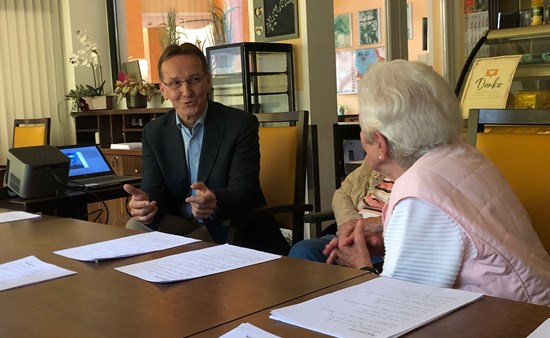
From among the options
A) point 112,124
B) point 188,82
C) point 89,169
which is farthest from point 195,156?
point 112,124

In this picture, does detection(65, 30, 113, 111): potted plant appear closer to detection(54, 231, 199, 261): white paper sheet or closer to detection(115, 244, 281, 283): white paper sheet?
detection(54, 231, 199, 261): white paper sheet

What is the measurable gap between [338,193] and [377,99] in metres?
1.14

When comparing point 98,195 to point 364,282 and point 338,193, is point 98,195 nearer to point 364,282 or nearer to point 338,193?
point 338,193

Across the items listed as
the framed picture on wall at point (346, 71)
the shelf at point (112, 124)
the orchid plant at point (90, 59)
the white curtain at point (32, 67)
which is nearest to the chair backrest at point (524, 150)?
the shelf at point (112, 124)

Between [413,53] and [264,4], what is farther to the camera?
[413,53]

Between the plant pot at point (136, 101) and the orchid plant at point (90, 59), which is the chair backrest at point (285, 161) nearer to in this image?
the plant pot at point (136, 101)

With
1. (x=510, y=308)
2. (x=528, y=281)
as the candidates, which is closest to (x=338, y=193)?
(x=528, y=281)

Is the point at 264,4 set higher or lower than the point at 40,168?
higher

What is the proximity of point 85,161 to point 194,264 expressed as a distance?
Result: 164 centimetres

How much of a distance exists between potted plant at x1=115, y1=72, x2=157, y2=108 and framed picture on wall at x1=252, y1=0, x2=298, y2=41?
1.27m

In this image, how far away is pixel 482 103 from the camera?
2844 millimetres

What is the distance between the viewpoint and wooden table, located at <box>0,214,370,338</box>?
981mm

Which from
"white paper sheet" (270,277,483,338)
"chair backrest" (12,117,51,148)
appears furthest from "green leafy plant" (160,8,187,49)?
"white paper sheet" (270,277,483,338)

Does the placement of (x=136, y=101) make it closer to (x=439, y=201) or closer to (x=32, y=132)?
(x=32, y=132)
